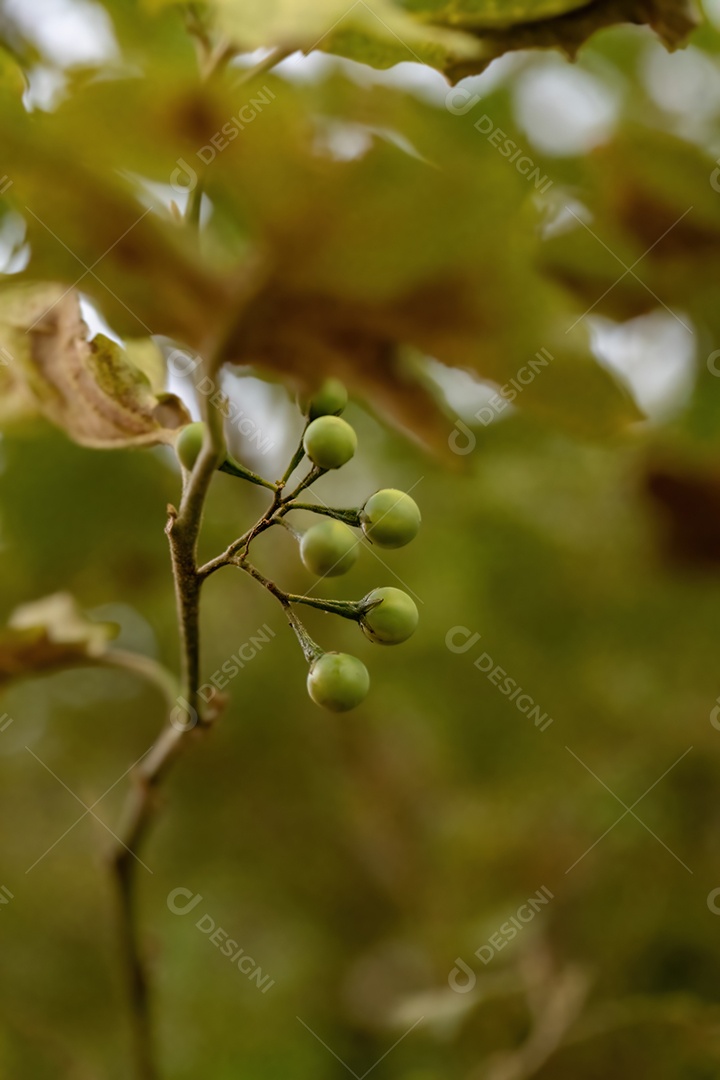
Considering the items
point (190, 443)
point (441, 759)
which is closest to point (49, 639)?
point (190, 443)

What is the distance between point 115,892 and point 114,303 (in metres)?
Answer: 0.48

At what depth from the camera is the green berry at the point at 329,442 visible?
555mm

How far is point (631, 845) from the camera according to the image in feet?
4.41

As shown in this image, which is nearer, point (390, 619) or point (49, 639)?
point (390, 619)

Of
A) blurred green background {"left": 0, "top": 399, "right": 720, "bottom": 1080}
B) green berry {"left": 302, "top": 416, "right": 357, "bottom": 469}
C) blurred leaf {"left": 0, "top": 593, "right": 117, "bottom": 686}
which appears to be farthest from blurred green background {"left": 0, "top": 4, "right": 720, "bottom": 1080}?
green berry {"left": 302, "top": 416, "right": 357, "bottom": 469}

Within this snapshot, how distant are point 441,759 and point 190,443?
4.35ft

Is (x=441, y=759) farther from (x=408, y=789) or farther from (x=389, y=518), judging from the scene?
(x=389, y=518)

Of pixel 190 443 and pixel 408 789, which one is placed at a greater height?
pixel 190 443

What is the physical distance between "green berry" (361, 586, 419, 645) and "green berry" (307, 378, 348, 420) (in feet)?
0.43

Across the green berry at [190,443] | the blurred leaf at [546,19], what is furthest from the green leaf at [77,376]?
the blurred leaf at [546,19]

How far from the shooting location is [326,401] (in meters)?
0.61

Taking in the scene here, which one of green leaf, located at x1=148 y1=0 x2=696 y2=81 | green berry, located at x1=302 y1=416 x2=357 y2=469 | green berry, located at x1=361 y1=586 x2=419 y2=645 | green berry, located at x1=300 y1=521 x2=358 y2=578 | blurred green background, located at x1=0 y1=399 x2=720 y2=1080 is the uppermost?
green leaf, located at x1=148 y1=0 x2=696 y2=81

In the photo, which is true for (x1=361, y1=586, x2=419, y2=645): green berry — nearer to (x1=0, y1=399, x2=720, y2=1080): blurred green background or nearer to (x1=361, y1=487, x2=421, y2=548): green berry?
(x1=361, y1=487, x2=421, y2=548): green berry

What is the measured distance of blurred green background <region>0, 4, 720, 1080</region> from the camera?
116cm
